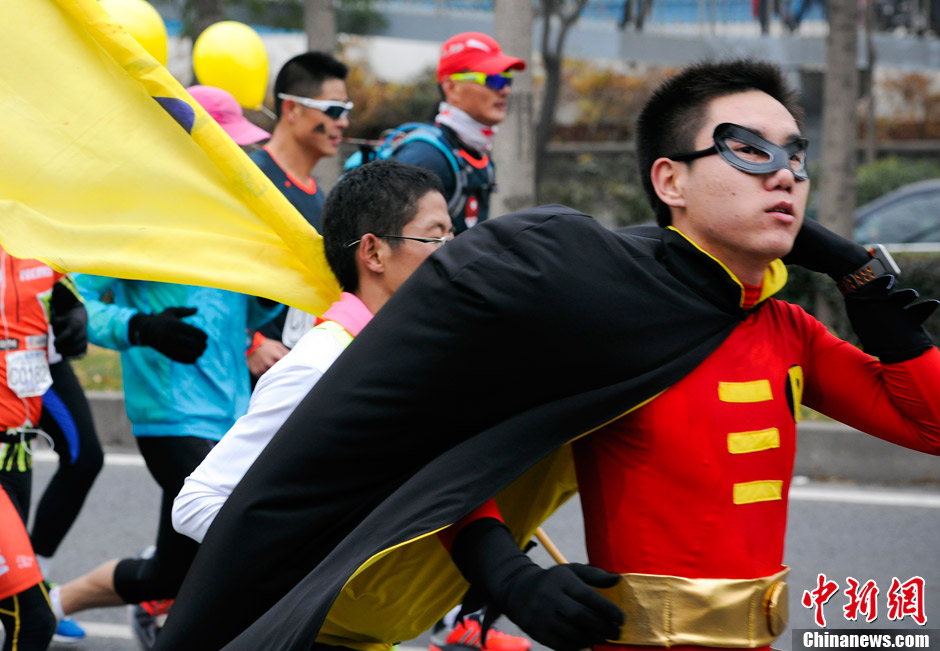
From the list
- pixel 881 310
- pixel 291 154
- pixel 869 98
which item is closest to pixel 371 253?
pixel 881 310

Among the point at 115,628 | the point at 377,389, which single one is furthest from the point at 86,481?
the point at 377,389

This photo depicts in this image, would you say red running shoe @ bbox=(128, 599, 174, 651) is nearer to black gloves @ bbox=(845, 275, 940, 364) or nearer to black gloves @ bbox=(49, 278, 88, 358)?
black gloves @ bbox=(49, 278, 88, 358)

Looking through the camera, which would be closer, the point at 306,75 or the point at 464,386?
the point at 464,386

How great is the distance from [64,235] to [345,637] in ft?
3.82

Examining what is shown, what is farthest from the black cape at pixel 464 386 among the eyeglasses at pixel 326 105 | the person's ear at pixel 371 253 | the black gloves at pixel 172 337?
the eyeglasses at pixel 326 105

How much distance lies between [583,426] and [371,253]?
3.04ft

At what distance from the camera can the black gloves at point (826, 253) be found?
2445 mm

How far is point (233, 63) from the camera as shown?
18.0 ft

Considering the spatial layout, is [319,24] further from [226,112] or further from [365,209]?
[365,209]

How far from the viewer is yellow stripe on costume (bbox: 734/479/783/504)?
2107 millimetres

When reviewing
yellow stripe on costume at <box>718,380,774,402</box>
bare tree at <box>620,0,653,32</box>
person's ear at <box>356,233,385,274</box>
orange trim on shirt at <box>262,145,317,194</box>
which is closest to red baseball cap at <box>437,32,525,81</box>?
orange trim on shirt at <box>262,145,317,194</box>

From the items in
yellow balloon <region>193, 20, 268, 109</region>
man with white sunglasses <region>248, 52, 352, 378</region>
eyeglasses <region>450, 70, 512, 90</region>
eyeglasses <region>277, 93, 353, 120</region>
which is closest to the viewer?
man with white sunglasses <region>248, 52, 352, 378</region>

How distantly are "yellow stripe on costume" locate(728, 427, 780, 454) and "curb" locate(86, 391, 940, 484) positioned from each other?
505cm

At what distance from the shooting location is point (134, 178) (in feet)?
9.03
